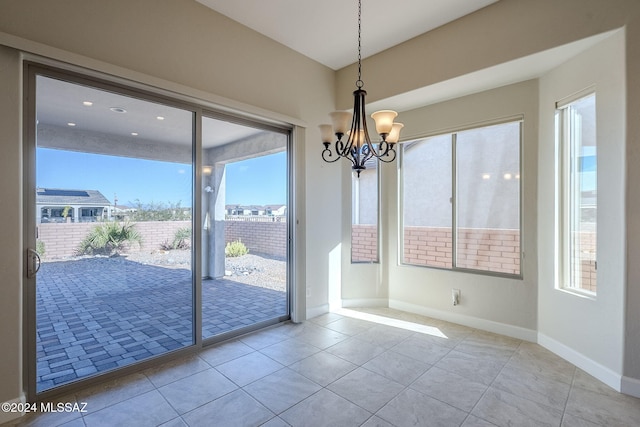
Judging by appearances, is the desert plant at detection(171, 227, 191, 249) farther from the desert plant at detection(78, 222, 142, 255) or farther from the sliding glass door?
the desert plant at detection(78, 222, 142, 255)

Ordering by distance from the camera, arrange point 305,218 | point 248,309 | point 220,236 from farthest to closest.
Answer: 1. point 305,218
2. point 248,309
3. point 220,236

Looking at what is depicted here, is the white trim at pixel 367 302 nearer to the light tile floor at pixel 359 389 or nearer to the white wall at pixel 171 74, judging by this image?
the white wall at pixel 171 74

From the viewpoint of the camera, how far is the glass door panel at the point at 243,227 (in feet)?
10.4

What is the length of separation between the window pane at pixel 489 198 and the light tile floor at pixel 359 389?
933 millimetres

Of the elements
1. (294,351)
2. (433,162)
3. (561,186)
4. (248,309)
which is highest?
(433,162)

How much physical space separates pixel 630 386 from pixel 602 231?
46.8 inches

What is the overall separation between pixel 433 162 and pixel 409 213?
30.2 inches

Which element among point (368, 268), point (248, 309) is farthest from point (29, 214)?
point (368, 268)

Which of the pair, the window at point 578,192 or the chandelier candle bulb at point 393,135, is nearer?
the chandelier candle bulb at point 393,135

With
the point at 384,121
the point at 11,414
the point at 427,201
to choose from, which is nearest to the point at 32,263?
the point at 11,414

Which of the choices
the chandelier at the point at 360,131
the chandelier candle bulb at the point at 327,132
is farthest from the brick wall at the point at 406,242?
the chandelier at the point at 360,131

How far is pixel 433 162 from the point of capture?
4055 millimetres

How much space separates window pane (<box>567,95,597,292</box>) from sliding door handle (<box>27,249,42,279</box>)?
177 inches

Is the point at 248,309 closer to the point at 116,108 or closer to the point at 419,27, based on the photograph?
the point at 116,108
